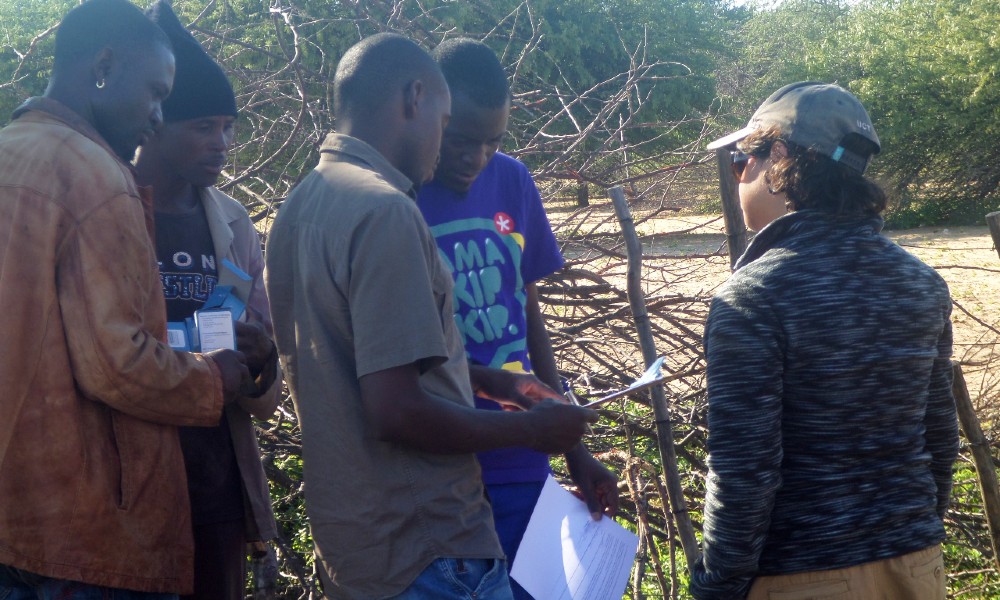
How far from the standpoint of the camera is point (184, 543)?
1.81m

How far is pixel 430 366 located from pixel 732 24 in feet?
71.9

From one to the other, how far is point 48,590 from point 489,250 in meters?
1.12

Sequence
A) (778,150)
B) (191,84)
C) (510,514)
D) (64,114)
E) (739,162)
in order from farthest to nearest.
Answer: (191,84) → (510,514) → (739,162) → (778,150) → (64,114)

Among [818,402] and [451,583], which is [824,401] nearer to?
[818,402]

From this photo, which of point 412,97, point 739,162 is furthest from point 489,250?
point 739,162

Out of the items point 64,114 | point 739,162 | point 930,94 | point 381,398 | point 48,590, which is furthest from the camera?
point 930,94

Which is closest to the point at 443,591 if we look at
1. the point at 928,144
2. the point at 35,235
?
the point at 35,235

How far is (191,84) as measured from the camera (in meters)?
2.24

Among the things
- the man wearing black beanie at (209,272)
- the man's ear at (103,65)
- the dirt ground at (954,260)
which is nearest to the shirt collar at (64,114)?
the man's ear at (103,65)

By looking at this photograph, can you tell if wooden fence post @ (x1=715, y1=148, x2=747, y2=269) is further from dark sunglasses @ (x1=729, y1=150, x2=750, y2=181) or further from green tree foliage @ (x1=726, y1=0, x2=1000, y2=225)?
green tree foliage @ (x1=726, y1=0, x2=1000, y2=225)

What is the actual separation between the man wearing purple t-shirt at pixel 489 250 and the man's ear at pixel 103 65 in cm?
71

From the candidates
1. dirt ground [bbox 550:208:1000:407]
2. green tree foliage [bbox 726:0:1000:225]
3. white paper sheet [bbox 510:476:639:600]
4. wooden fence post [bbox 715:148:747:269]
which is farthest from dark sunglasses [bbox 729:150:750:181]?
green tree foliage [bbox 726:0:1000:225]

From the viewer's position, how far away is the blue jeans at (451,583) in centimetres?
161

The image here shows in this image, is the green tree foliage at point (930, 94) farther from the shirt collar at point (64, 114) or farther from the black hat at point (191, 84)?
the shirt collar at point (64, 114)
